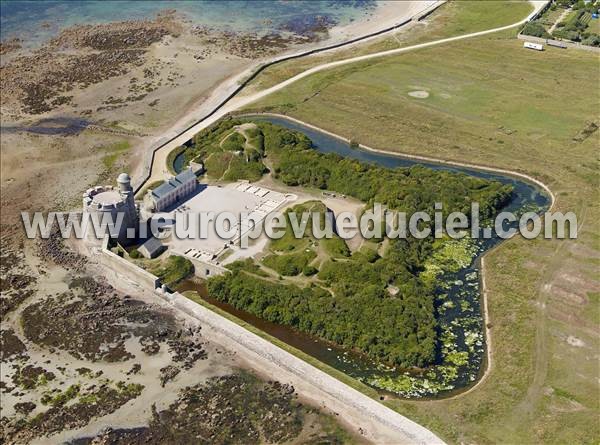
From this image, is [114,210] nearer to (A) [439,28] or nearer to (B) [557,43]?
(A) [439,28]

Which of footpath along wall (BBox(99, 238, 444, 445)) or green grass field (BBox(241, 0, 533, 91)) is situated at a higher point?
green grass field (BBox(241, 0, 533, 91))

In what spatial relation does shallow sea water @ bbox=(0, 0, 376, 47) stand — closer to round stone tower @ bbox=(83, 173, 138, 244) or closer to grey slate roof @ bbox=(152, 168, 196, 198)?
grey slate roof @ bbox=(152, 168, 196, 198)

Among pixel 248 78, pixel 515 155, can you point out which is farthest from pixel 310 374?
pixel 248 78

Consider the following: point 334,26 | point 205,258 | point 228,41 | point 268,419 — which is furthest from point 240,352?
point 334,26

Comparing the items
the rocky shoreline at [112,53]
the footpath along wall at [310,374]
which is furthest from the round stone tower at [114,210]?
the rocky shoreline at [112,53]

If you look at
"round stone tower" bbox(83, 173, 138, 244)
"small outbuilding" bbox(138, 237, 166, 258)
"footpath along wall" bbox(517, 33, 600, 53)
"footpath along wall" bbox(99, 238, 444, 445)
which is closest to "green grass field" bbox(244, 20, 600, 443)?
"footpath along wall" bbox(99, 238, 444, 445)
